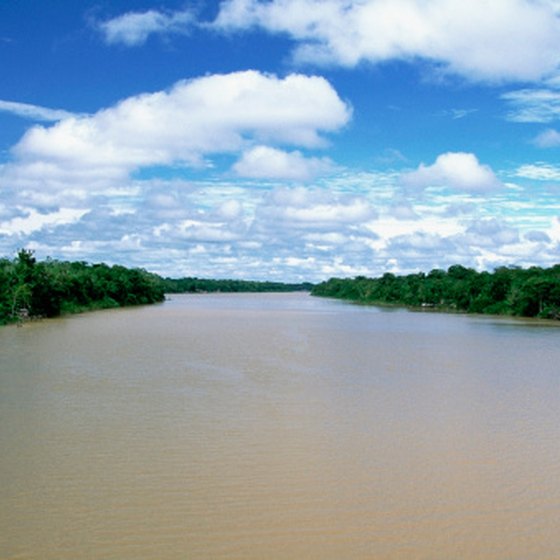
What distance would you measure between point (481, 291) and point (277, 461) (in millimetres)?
40089

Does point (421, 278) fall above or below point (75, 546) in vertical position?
above

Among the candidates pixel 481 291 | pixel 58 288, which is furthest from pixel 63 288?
pixel 481 291

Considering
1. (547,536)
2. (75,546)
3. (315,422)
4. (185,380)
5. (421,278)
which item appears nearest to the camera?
(75,546)

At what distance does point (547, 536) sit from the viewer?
200 inches

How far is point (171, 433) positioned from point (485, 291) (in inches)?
1519

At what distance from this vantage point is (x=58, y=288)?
34125mm

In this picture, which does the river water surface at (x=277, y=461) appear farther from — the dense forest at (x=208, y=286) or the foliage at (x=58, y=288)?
the dense forest at (x=208, y=286)

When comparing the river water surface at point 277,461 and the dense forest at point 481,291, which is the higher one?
the dense forest at point 481,291

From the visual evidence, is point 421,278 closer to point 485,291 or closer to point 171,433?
point 485,291

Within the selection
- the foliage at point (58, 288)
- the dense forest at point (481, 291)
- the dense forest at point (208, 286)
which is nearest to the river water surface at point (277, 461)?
the foliage at point (58, 288)

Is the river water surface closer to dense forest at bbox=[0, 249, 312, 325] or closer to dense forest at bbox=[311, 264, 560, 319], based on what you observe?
dense forest at bbox=[0, 249, 312, 325]

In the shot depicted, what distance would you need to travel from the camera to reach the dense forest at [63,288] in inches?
1125

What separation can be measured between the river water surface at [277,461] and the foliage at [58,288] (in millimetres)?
15128

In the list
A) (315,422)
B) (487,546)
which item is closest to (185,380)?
(315,422)
